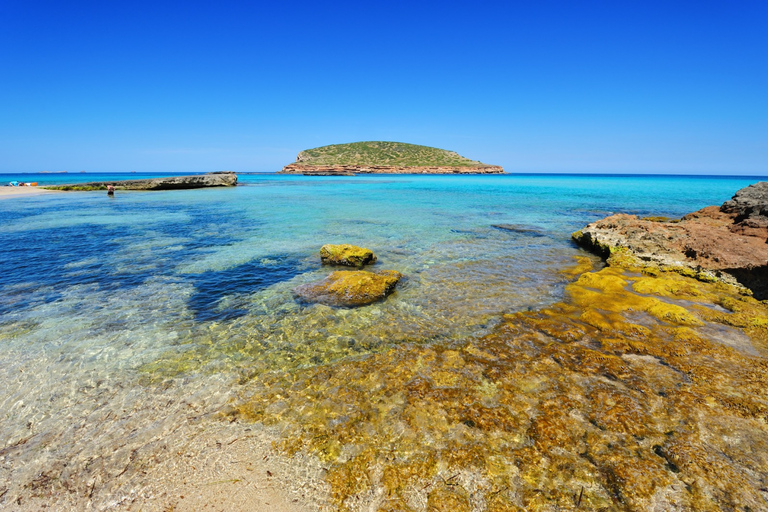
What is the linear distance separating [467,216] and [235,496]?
2651 cm

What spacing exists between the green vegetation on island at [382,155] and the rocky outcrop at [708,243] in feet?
508

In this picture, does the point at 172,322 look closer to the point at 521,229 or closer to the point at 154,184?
the point at 521,229

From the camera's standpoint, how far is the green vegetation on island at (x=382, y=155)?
166250 mm

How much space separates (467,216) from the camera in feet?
91.5

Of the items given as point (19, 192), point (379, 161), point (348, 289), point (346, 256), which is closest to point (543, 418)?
point (348, 289)

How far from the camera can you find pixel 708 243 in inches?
484

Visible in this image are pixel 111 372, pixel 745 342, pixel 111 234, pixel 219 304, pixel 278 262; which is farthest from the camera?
pixel 111 234

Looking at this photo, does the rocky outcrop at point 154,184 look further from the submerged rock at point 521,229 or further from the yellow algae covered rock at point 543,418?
the yellow algae covered rock at point 543,418

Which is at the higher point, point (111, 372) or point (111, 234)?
point (111, 234)

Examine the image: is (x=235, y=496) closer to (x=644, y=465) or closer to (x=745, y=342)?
(x=644, y=465)

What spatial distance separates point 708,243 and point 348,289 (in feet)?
45.9

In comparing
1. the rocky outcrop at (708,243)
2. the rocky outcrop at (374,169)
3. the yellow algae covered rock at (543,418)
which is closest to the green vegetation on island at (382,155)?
the rocky outcrop at (374,169)

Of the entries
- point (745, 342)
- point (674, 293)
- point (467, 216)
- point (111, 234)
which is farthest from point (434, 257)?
point (111, 234)

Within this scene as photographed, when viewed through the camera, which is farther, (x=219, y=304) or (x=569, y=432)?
(x=219, y=304)
